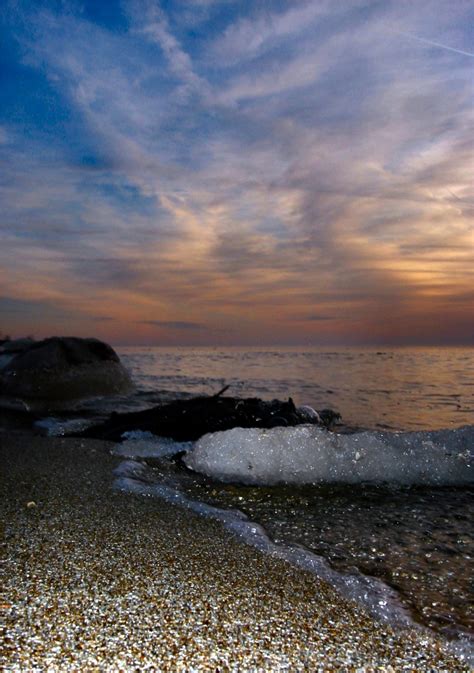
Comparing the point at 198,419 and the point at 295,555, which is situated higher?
the point at 198,419

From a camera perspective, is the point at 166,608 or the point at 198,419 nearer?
the point at 166,608

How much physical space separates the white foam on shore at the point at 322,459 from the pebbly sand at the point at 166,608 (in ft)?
5.35

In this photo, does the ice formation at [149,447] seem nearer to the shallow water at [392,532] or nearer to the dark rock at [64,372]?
the shallow water at [392,532]

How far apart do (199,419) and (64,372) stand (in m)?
6.65

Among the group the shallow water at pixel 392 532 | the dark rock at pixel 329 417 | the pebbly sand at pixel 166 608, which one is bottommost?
the dark rock at pixel 329 417

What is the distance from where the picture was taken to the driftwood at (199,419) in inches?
243

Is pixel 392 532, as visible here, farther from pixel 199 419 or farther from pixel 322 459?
pixel 199 419

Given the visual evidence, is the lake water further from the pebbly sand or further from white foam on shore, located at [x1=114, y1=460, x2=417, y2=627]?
the pebbly sand

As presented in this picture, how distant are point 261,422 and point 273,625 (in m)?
4.40

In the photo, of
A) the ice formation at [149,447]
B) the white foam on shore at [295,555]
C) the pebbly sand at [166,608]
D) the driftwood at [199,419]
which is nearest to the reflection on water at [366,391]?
the driftwood at [199,419]

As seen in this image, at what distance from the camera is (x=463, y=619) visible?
2064mm

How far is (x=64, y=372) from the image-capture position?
11.9 meters

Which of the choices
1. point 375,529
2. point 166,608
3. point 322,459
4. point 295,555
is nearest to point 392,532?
point 375,529

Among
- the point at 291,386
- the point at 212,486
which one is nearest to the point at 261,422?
the point at 212,486
